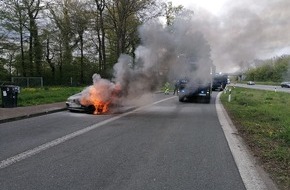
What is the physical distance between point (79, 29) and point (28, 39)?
6.82 m

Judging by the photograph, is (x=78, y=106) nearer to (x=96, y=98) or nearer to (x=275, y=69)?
(x=96, y=98)

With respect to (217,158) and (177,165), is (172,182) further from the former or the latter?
(217,158)

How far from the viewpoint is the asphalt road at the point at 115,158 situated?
5.49m

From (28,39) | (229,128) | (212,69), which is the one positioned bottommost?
(229,128)

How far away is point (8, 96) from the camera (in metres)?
17.4

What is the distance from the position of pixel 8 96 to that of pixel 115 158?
1200 cm

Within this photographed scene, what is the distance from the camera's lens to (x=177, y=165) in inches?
261

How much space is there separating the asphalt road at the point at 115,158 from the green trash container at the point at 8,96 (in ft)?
19.8

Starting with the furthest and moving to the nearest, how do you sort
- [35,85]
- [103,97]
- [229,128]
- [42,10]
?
[42,10] → [35,85] → [103,97] → [229,128]

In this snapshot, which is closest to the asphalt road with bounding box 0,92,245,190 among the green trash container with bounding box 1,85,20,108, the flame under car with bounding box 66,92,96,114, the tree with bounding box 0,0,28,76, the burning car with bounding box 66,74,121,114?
the flame under car with bounding box 66,92,96,114

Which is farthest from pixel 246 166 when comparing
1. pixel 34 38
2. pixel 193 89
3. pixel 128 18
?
pixel 34 38

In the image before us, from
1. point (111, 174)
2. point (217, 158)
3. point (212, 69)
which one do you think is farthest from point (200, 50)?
point (111, 174)

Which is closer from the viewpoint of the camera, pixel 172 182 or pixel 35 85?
pixel 172 182

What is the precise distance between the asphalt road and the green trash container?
6025mm
